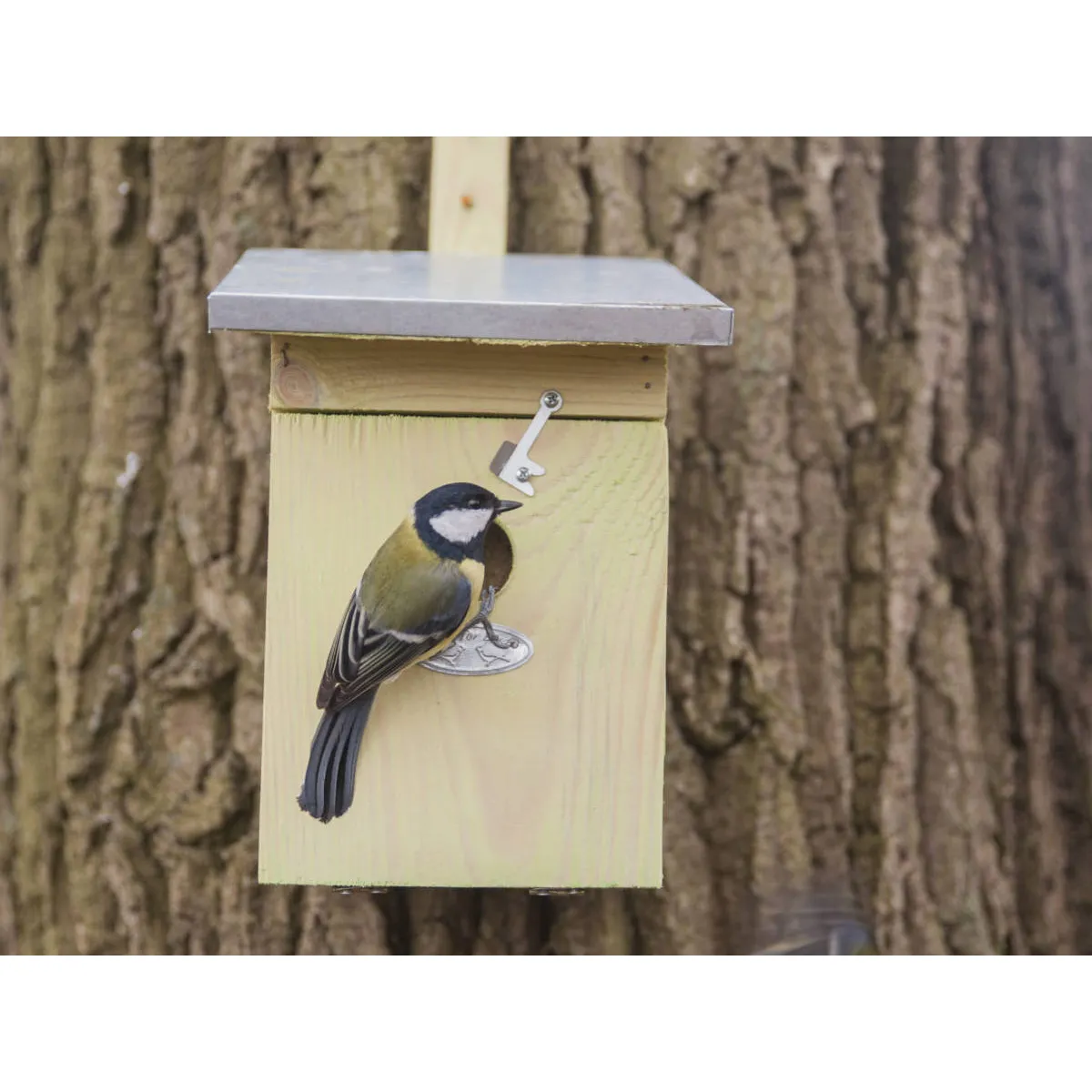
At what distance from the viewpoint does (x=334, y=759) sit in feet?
5.22

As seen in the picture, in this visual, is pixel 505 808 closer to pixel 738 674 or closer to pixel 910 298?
pixel 738 674

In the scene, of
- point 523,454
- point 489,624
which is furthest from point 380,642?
point 523,454

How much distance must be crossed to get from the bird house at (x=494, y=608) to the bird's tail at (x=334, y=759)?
0.06ft

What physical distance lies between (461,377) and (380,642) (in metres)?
0.37

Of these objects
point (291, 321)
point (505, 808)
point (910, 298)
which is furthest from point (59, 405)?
point (910, 298)

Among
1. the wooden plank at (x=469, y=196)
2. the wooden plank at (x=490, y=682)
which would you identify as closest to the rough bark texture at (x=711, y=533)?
the wooden plank at (x=469, y=196)

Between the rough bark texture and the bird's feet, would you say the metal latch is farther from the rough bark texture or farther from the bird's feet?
the rough bark texture

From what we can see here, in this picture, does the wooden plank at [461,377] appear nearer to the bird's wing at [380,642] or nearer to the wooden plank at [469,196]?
the bird's wing at [380,642]

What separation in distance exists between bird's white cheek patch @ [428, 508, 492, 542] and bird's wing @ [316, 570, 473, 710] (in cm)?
5

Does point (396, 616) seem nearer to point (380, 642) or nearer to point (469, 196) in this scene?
point (380, 642)

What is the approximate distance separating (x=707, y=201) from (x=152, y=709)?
A: 1411 millimetres

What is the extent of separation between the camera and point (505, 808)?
162cm

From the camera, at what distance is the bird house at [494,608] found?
1592 millimetres

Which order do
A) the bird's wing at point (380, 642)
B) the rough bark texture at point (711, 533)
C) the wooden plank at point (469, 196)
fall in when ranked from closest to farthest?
the bird's wing at point (380, 642) → the wooden plank at point (469, 196) → the rough bark texture at point (711, 533)
